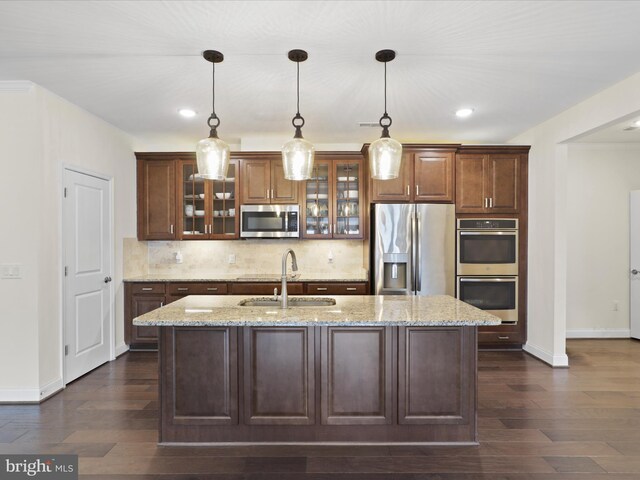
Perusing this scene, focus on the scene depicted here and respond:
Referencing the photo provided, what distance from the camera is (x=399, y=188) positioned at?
180 inches

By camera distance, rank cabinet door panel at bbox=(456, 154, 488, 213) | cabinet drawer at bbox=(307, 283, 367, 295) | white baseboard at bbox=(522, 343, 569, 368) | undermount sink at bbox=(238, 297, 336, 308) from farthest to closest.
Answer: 1. cabinet door panel at bbox=(456, 154, 488, 213)
2. cabinet drawer at bbox=(307, 283, 367, 295)
3. white baseboard at bbox=(522, 343, 569, 368)
4. undermount sink at bbox=(238, 297, 336, 308)

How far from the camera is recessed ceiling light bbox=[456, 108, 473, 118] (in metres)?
3.80

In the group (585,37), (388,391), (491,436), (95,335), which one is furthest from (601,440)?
(95,335)

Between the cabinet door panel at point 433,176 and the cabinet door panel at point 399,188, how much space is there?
0.24 ft

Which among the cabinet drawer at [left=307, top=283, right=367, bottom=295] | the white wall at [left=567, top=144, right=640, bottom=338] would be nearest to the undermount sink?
the cabinet drawer at [left=307, top=283, right=367, bottom=295]

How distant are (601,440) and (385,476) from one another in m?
1.52

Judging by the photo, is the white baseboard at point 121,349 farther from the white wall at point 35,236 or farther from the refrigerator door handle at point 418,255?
the refrigerator door handle at point 418,255

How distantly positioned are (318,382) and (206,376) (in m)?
0.70

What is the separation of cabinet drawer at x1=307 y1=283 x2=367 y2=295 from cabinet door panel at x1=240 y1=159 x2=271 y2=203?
4.01ft

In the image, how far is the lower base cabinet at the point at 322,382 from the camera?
249 centimetres

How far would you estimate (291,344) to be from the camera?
98.9 inches

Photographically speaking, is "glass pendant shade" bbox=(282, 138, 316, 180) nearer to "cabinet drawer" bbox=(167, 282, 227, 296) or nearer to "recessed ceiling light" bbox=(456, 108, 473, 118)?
"recessed ceiling light" bbox=(456, 108, 473, 118)

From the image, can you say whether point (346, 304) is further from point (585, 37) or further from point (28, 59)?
point (28, 59)

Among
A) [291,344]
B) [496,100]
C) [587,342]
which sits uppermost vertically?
[496,100]
